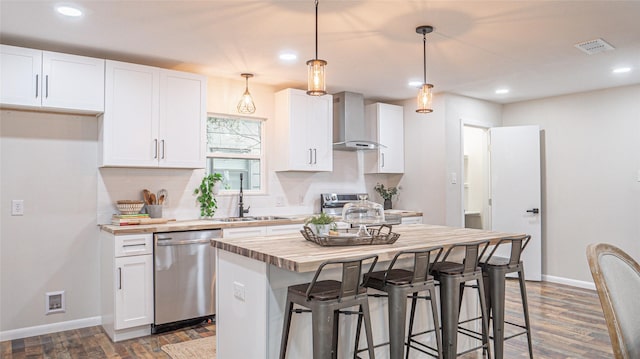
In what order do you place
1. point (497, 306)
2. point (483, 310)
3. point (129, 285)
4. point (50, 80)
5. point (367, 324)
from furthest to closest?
point (129, 285) → point (50, 80) → point (497, 306) → point (483, 310) → point (367, 324)

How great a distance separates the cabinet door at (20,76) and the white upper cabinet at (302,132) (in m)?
2.33

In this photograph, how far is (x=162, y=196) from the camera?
4219 mm

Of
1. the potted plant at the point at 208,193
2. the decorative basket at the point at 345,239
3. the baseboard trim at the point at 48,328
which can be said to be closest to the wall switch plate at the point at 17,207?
the baseboard trim at the point at 48,328

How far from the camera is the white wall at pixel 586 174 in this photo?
5055mm

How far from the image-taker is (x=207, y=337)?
3650mm

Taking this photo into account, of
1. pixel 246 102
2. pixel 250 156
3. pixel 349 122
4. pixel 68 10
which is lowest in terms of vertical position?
pixel 250 156

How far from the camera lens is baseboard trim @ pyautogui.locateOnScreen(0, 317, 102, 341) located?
3572mm

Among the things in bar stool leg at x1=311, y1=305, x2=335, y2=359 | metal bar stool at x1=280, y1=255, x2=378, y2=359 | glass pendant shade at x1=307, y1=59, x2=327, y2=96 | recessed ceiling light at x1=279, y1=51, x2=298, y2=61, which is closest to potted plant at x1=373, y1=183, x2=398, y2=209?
recessed ceiling light at x1=279, y1=51, x2=298, y2=61

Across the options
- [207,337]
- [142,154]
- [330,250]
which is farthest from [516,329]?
[142,154]

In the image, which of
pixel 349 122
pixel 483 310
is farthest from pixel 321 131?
pixel 483 310

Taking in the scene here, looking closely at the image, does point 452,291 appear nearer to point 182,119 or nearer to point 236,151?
point 182,119

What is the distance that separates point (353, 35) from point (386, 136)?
2.55m

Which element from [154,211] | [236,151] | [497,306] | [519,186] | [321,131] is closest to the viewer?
[497,306]

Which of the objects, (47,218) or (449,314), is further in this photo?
(47,218)
